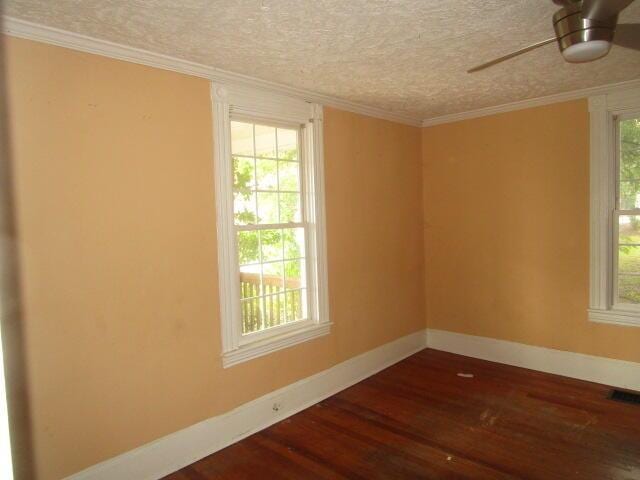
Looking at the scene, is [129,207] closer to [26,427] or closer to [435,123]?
[26,427]

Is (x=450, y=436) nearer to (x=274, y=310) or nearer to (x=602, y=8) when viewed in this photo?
(x=274, y=310)

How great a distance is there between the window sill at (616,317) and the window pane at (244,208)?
301 cm

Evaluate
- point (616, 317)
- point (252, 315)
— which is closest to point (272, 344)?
point (252, 315)

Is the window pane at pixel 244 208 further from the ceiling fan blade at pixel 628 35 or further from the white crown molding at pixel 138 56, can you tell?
the ceiling fan blade at pixel 628 35

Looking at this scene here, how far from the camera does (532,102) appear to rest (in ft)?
12.5

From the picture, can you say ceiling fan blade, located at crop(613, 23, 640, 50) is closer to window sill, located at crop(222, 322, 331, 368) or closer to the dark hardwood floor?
the dark hardwood floor

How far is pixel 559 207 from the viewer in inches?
148

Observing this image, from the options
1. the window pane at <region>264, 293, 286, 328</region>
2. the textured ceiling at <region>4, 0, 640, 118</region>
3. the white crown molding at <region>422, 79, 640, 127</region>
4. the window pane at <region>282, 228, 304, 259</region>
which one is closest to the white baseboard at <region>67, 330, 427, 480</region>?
the window pane at <region>264, 293, 286, 328</region>

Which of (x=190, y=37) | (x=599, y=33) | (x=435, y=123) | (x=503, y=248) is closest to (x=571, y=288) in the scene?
(x=503, y=248)

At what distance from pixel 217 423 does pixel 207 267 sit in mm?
1034

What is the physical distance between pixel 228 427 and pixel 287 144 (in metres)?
2.13

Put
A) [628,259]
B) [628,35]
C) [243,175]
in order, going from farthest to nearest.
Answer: [628,259] < [243,175] < [628,35]

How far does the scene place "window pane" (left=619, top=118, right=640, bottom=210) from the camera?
347cm

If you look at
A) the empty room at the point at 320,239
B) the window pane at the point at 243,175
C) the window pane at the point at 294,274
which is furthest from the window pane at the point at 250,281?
the window pane at the point at 243,175
